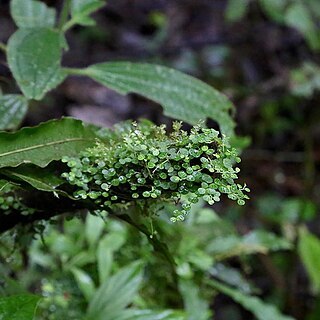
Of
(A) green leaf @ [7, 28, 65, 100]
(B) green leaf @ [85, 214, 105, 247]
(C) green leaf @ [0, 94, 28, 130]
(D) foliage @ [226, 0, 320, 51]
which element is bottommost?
(B) green leaf @ [85, 214, 105, 247]

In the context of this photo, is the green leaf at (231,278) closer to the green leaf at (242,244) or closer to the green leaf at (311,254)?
the green leaf at (242,244)

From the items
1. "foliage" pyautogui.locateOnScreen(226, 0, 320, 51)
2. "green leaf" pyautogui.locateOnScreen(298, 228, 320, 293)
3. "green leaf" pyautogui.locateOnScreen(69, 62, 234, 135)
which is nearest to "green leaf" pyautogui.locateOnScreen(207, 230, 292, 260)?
"green leaf" pyautogui.locateOnScreen(69, 62, 234, 135)

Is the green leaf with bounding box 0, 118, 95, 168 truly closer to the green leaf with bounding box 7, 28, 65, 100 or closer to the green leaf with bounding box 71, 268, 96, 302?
the green leaf with bounding box 7, 28, 65, 100

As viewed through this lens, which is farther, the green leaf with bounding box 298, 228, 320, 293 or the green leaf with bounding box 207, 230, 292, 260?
the green leaf with bounding box 298, 228, 320, 293

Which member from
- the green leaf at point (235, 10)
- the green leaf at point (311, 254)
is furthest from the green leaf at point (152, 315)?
the green leaf at point (235, 10)

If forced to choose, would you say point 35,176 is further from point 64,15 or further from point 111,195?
point 64,15

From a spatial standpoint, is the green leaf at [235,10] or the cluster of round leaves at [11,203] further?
the green leaf at [235,10]
